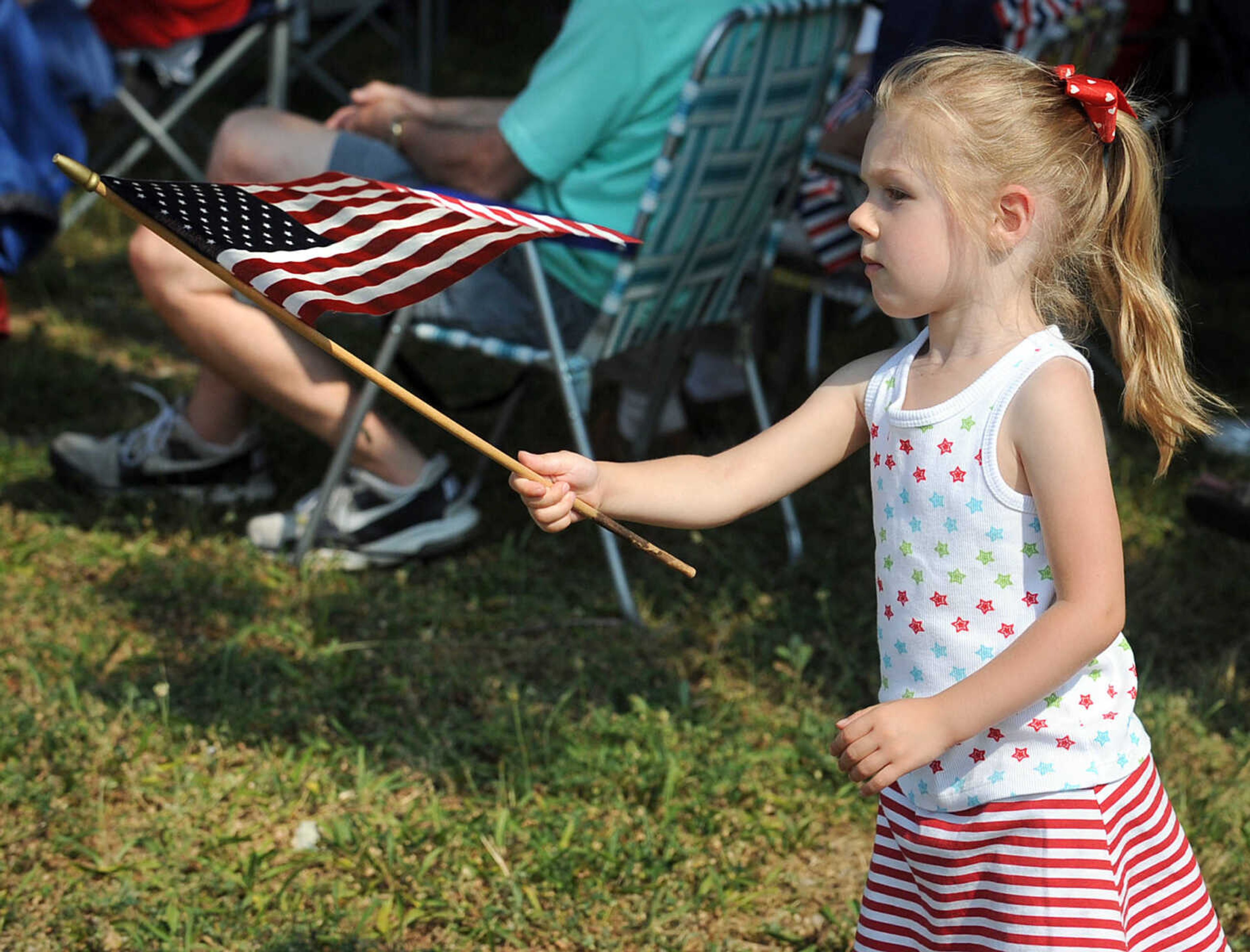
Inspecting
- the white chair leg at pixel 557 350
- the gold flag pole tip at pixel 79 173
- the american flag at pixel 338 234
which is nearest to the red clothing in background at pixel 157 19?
the white chair leg at pixel 557 350

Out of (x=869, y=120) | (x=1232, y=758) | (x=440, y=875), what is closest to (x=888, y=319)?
(x=869, y=120)

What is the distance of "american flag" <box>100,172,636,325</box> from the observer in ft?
5.11

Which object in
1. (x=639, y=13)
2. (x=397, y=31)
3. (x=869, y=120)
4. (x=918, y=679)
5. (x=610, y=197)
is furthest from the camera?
(x=397, y=31)

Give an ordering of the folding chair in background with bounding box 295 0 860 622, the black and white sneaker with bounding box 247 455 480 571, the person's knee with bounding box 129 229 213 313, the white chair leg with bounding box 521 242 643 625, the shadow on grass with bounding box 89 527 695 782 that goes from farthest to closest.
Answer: the black and white sneaker with bounding box 247 455 480 571
the person's knee with bounding box 129 229 213 313
the white chair leg with bounding box 521 242 643 625
the folding chair in background with bounding box 295 0 860 622
the shadow on grass with bounding box 89 527 695 782

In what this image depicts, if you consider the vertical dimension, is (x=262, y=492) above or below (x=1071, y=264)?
below

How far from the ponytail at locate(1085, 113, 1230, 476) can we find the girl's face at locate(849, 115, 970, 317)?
169mm

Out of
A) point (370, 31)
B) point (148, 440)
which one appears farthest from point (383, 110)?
point (370, 31)

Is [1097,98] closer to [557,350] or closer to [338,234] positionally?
[338,234]

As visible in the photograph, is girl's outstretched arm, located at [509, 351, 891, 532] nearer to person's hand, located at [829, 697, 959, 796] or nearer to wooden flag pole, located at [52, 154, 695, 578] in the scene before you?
wooden flag pole, located at [52, 154, 695, 578]

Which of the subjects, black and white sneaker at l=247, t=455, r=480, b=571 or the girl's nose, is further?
black and white sneaker at l=247, t=455, r=480, b=571

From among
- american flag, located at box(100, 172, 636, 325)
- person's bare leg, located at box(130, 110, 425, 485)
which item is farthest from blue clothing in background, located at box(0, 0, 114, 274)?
american flag, located at box(100, 172, 636, 325)

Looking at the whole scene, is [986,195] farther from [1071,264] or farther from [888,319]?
[888,319]

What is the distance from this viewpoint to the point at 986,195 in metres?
1.51

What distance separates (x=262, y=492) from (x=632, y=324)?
1.10 metres
